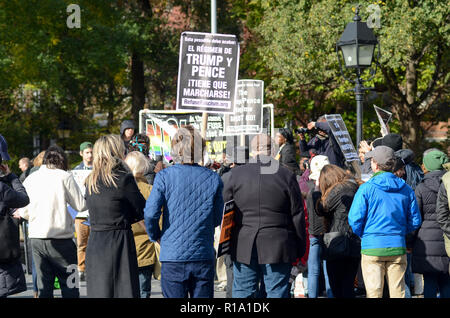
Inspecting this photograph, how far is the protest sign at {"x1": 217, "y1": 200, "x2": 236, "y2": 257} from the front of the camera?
611cm

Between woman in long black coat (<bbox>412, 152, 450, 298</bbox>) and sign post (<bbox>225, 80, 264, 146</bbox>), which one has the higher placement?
sign post (<bbox>225, 80, 264, 146</bbox>)

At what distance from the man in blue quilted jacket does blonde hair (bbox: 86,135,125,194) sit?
1.62 feet

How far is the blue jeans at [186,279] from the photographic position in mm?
5863

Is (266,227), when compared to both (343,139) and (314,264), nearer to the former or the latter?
(314,264)

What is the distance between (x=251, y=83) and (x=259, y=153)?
16.2 feet

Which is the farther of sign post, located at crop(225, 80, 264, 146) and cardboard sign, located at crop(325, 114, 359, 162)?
sign post, located at crop(225, 80, 264, 146)

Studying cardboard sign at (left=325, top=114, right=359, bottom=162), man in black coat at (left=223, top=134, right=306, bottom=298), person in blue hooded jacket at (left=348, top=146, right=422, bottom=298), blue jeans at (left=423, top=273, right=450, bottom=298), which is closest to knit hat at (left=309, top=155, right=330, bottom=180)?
cardboard sign at (left=325, top=114, right=359, bottom=162)

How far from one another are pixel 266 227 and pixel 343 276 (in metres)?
1.67

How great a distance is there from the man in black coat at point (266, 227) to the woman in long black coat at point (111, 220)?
0.85 m

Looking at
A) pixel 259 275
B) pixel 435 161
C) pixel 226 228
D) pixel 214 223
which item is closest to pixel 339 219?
pixel 435 161

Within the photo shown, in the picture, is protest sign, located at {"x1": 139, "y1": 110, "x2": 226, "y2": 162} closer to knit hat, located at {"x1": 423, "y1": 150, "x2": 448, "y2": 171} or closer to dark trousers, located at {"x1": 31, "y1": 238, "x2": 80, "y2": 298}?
knit hat, located at {"x1": 423, "y1": 150, "x2": 448, "y2": 171}

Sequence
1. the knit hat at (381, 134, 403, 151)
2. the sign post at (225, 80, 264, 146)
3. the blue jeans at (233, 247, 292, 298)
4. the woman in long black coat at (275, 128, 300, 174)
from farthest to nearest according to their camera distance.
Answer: the sign post at (225, 80, 264, 146) → the woman in long black coat at (275, 128, 300, 174) → the knit hat at (381, 134, 403, 151) → the blue jeans at (233, 247, 292, 298)

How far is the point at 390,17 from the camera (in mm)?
19219
